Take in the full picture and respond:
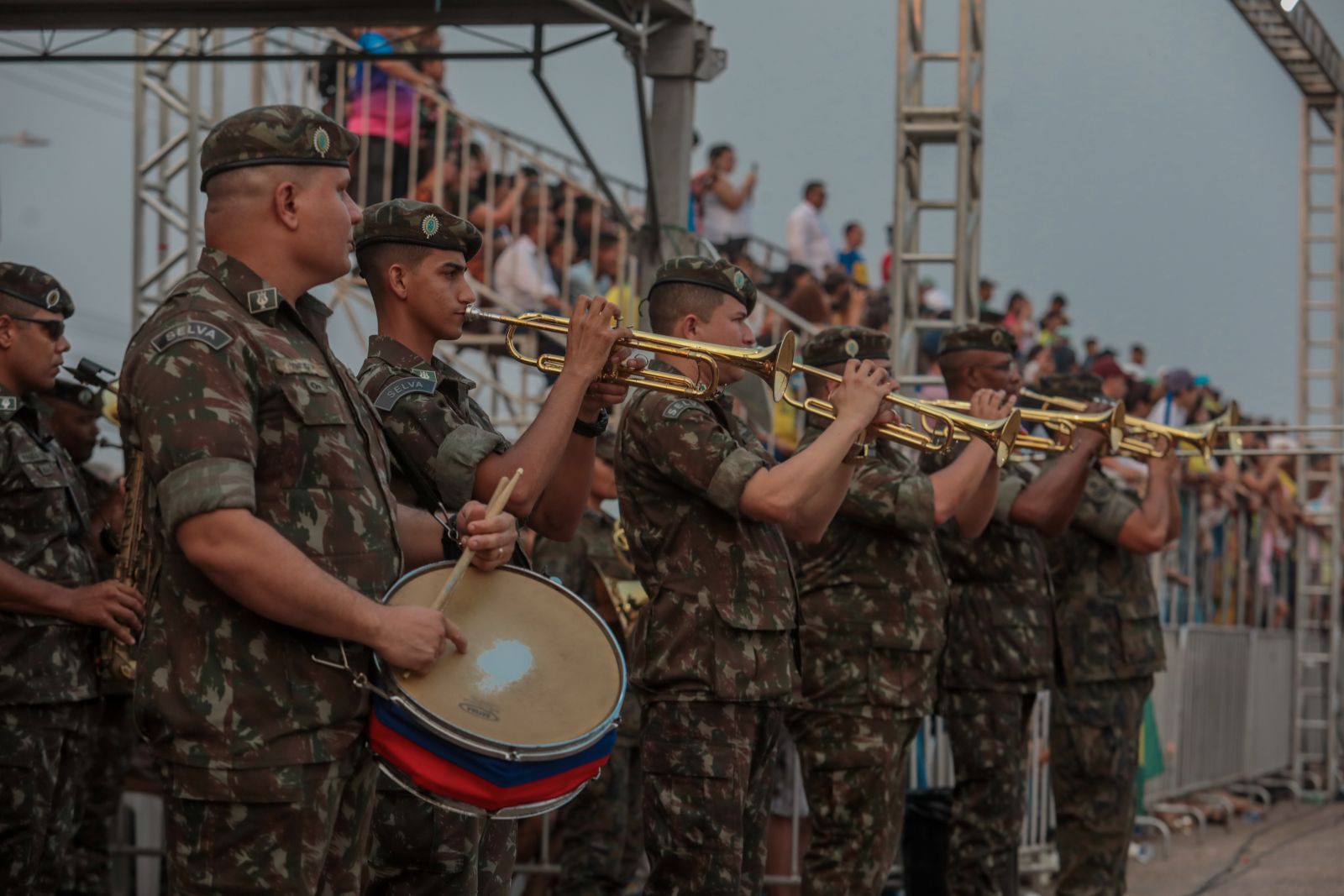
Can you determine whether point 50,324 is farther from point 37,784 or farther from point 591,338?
point 591,338

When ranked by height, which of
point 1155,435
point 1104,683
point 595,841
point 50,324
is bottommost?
point 595,841

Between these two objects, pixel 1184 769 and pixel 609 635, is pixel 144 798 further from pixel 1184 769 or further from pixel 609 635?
pixel 1184 769

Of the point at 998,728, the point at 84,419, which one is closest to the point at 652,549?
the point at 998,728

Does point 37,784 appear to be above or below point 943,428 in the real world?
below

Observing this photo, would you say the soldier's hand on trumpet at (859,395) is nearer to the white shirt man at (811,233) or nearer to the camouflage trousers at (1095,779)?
the camouflage trousers at (1095,779)

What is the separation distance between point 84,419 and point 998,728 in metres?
3.74

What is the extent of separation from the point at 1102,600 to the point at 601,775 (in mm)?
2249

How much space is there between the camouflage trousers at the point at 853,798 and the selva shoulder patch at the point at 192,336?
3.23 m

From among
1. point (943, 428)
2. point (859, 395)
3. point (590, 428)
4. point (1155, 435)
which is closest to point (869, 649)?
point (943, 428)

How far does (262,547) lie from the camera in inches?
124

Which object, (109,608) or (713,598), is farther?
(109,608)

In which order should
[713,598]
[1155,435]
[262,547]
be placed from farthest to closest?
[1155,435]
[713,598]
[262,547]

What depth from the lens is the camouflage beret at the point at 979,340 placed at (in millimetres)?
7125

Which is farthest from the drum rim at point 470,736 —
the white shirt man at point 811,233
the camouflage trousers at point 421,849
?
the white shirt man at point 811,233
